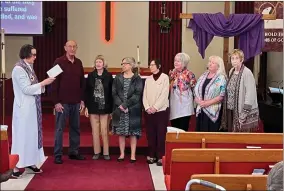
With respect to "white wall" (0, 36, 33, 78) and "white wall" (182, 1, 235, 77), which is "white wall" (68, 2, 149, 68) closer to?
"white wall" (182, 1, 235, 77)

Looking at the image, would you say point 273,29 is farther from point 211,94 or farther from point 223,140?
point 223,140

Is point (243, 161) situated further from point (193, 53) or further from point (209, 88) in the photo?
point (193, 53)

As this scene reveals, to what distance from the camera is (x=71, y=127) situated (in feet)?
20.2

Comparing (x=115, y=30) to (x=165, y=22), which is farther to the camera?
(x=115, y=30)

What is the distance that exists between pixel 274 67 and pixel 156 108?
4.90 m

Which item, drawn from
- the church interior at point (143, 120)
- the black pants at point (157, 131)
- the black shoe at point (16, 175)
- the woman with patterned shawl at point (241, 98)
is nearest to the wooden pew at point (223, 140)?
the church interior at point (143, 120)

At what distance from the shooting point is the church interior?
11.8 ft

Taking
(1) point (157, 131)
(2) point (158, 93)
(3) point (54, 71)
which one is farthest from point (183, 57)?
(3) point (54, 71)

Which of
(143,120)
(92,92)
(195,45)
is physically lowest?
(143,120)

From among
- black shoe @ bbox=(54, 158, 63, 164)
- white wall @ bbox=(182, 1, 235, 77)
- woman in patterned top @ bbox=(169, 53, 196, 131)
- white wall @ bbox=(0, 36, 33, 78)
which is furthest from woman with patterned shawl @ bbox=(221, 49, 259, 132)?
white wall @ bbox=(0, 36, 33, 78)

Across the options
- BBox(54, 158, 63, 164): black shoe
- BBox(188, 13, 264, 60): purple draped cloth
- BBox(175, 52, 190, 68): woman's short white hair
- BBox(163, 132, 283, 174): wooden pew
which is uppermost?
BBox(188, 13, 264, 60): purple draped cloth

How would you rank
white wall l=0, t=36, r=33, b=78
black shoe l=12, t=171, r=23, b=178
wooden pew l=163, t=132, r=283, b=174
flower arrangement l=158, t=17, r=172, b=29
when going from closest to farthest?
wooden pew l=163, t=132, r=283, b=174 < black shoe l=12, t=171, r=23, b=178 < white wall l=0, t=36, r=33, b=78 < flower arrangement l=158, t=17, r=172, b=29

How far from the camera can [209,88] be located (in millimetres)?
5602

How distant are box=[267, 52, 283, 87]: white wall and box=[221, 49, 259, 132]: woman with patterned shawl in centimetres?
430
